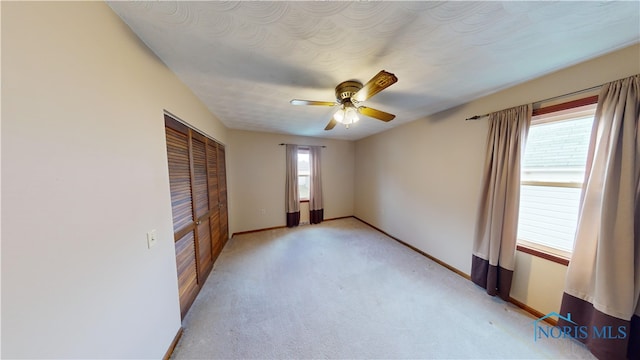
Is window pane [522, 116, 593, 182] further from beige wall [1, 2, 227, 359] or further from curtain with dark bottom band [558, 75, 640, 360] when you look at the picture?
beige wall [1, 2, 227, 359]

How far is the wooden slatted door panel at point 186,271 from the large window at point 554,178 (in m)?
3.28

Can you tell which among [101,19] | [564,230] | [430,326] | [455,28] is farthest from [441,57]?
[430,326]

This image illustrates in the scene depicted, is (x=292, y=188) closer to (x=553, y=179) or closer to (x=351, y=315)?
(x=351, y=315)

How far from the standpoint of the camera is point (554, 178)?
155cm

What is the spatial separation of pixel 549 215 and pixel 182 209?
337 centimetres

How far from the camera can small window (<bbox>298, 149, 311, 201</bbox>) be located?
402 cm

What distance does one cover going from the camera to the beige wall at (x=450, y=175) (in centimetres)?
148

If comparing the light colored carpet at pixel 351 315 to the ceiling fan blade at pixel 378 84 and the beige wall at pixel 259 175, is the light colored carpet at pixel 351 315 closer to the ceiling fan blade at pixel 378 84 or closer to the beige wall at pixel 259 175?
the beige wall at pixel 259 175

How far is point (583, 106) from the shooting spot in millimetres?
1387

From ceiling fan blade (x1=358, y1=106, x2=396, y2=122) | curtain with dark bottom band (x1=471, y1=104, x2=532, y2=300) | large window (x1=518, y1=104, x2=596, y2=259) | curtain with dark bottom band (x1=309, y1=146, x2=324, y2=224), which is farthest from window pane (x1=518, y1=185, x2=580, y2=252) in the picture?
curtain with dark bottom band (x1=309, y1=146, x2=324, y2=224)

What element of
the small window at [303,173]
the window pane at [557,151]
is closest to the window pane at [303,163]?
the small window at [303,173]

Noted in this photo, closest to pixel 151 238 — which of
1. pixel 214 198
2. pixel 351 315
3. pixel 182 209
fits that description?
pixel 182 209

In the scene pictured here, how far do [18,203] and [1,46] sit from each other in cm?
47

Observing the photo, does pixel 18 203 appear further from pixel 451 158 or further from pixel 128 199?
pixel 451 158
